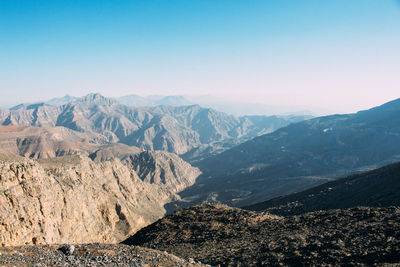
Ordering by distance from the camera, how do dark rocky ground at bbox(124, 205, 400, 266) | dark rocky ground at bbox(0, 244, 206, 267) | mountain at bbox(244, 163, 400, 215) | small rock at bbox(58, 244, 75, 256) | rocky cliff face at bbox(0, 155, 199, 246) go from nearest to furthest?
dark rocky ground at bbox(0, 244, 206, 267) → dark rocky ground at bbox(124, 205, 400, 266) → small rock at bbox(58, 244, 75, 256) → rocky cliff face at bbox(0, 155, 199, 246) → mountain at bbox(244, 163, 400, 215)

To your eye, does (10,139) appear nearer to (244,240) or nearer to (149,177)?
(149,177)

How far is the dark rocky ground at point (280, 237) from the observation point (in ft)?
46.3

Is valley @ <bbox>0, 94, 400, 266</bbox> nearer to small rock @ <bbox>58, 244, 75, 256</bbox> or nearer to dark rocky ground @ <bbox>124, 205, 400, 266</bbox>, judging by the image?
dark rocky ground @ <bbox>124, 205, 400, 266</bbox>

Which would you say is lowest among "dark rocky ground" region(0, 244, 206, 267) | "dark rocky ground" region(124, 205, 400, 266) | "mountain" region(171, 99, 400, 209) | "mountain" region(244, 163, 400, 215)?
"mountain" region(171, 99, 400, 209)

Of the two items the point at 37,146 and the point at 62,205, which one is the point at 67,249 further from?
the point at 37,146

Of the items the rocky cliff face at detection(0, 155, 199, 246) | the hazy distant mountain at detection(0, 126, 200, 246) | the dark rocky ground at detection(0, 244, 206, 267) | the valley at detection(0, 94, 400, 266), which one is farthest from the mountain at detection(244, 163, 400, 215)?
the hazy distant mountain at detection(0, 126, 200, 246)

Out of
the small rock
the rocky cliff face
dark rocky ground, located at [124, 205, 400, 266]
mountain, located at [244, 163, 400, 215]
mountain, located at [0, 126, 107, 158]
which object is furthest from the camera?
mountain, located at [0, 126, 107, 158]

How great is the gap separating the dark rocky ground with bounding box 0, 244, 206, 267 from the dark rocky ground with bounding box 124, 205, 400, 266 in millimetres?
3910

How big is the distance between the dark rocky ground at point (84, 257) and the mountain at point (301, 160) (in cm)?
7391

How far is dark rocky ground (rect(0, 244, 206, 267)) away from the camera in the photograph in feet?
43.0

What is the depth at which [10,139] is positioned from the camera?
137125 millimetres

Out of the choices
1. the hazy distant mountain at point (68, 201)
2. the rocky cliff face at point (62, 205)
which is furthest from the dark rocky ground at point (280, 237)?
the hazy distant mountain at point (68, 201)

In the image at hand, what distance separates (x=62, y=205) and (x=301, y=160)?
113m

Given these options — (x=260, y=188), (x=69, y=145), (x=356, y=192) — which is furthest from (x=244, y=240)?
(x=69, y=145)
